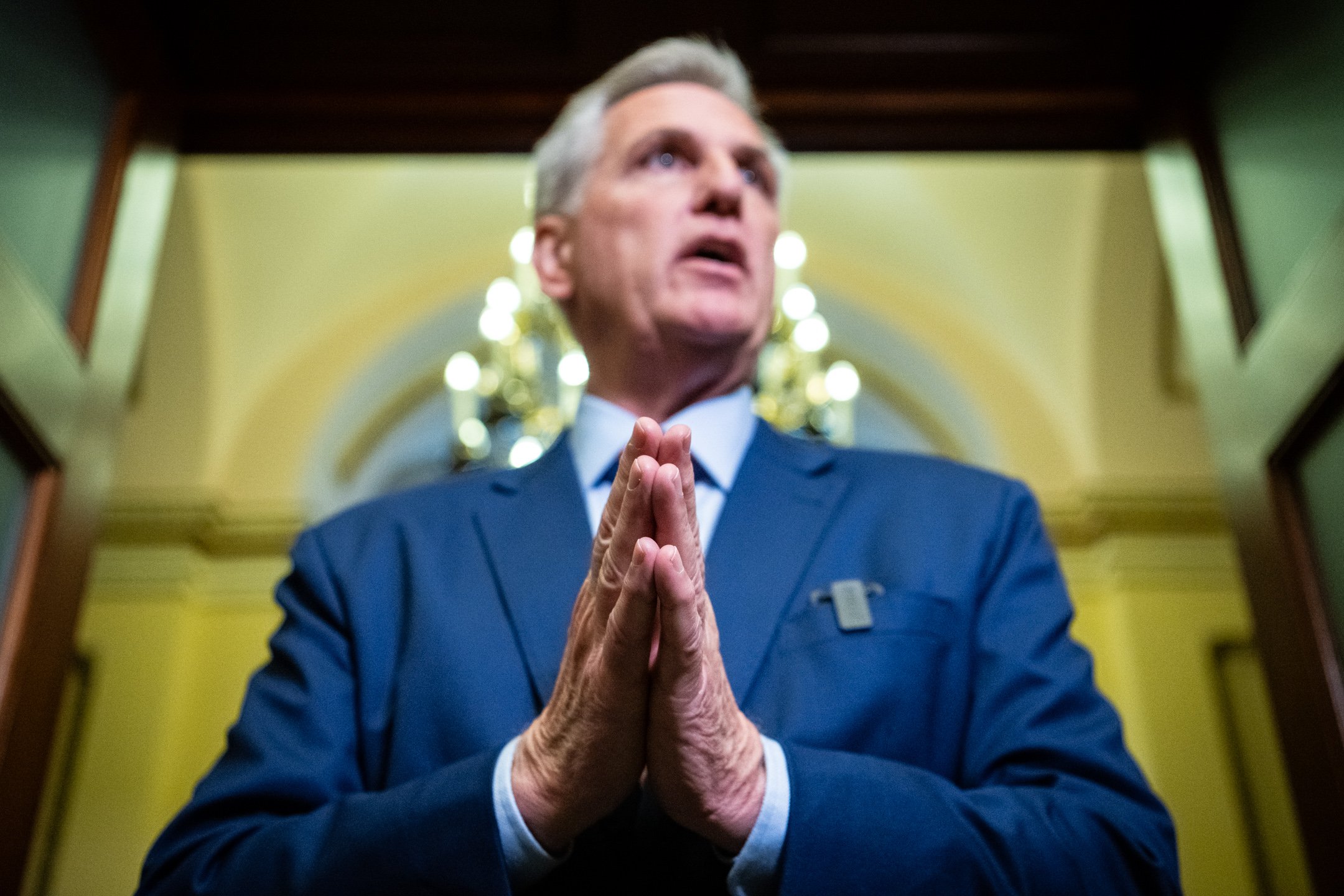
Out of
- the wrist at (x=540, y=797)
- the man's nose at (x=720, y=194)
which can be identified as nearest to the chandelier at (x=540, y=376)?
the man's nose at (x=720, y=194)

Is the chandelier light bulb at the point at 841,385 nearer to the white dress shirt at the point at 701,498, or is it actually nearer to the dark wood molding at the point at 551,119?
the dark wood molding at the point at 551,119

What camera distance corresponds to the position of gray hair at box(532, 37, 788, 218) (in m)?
2.08

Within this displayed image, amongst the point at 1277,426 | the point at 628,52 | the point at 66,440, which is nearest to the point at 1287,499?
the point at 1277,426

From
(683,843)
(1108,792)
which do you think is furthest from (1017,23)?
(683,843)

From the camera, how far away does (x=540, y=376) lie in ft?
18.0

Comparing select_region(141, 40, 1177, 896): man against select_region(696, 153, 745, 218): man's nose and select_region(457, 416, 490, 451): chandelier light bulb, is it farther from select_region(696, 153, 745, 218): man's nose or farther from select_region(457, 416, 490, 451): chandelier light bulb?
select_region(457, 416, 490, 451): chandelier light bulb

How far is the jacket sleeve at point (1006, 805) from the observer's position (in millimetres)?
1130

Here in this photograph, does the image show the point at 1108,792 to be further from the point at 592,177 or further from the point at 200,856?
the point at 592,177

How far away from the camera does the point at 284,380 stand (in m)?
6.37

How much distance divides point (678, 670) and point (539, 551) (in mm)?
487

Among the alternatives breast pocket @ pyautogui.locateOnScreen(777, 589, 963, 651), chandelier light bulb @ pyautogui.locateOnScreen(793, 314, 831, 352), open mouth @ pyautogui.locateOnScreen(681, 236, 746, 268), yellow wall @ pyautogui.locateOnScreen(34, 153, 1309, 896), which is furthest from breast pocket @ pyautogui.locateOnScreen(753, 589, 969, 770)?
yellow wall @ pyautogui.locateOnScreen(34, 153, 1309, 896)

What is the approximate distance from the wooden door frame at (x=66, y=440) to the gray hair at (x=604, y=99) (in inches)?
26.2

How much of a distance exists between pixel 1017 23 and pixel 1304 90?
0.66 m

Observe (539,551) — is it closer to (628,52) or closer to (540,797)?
(540,797)
